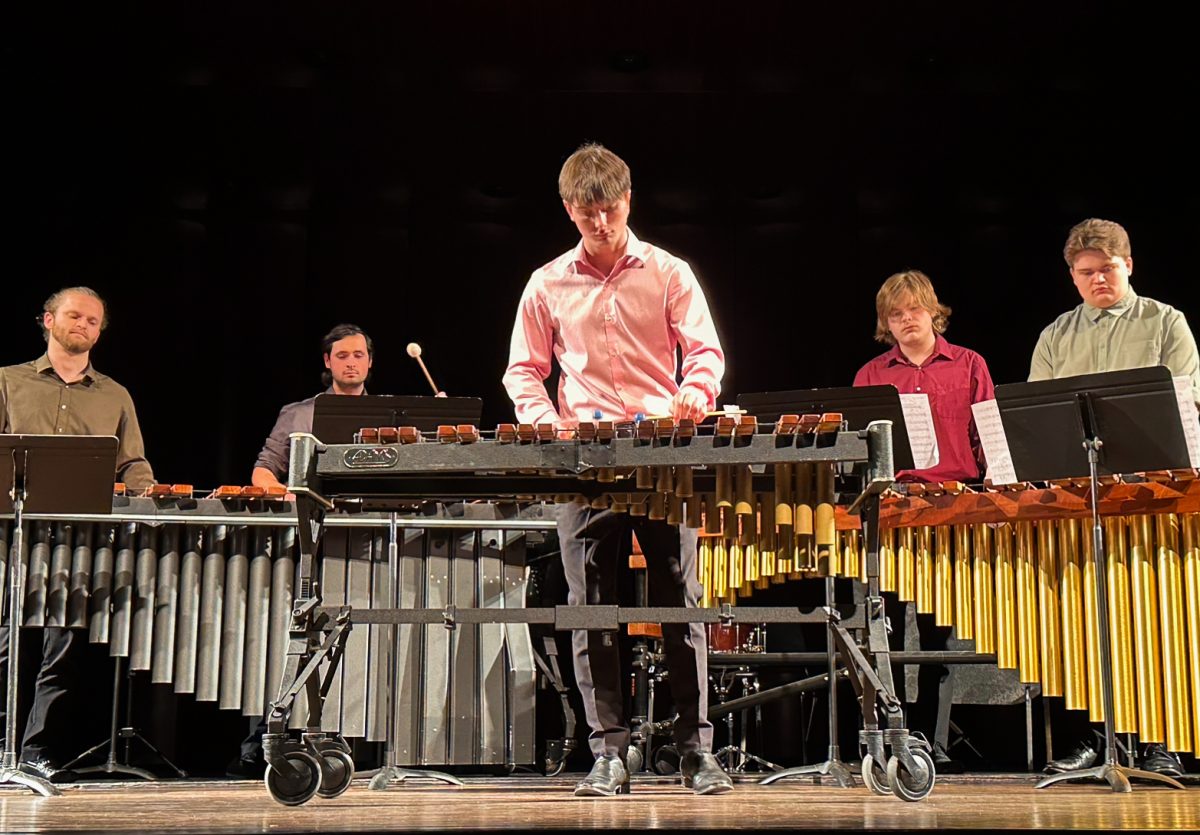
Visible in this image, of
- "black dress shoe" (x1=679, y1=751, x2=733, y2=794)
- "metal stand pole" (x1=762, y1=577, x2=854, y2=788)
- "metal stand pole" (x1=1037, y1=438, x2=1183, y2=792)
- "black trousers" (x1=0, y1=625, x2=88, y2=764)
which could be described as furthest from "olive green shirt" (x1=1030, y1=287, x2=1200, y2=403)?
"black trousers" (x1=0, y1=625, x2=88, y2=764)

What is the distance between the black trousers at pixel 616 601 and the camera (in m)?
3.55

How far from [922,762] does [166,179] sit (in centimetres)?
584

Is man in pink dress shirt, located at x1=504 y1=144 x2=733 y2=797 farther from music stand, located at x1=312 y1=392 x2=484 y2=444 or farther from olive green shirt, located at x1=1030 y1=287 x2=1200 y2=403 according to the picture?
olive green shirt, located at x1=1030 y1=287 x2=1200 y2=403

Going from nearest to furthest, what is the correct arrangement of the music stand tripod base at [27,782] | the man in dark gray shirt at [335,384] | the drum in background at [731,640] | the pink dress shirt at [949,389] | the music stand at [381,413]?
the music stand tripod base at [27,782] < the music stand at [381,413] < the pink dress shirt at [949,389] < the drum in background at [731,640] < the man in dark gray shirt at [335,384]

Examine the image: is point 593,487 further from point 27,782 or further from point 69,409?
point 69,409

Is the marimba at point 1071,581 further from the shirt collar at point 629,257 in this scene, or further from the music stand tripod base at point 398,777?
the music stand tripod base at point 398,777

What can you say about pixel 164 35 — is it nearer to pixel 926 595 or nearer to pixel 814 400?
pixel 814 400

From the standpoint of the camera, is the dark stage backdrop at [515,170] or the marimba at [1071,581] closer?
the marimba at [1071,581]

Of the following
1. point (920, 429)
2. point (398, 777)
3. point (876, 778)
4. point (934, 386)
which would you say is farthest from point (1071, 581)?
point (398, 777)

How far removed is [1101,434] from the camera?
12.8 feet

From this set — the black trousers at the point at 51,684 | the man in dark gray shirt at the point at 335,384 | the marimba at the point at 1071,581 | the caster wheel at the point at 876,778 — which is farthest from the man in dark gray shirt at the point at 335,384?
the caster wheel at the point at 876,778

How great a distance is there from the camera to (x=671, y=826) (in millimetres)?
2322

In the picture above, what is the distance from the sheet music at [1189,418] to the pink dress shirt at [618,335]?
1397mm

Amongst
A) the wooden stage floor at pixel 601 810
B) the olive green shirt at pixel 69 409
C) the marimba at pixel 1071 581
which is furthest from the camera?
the olive green shirt at pixel 69 409
